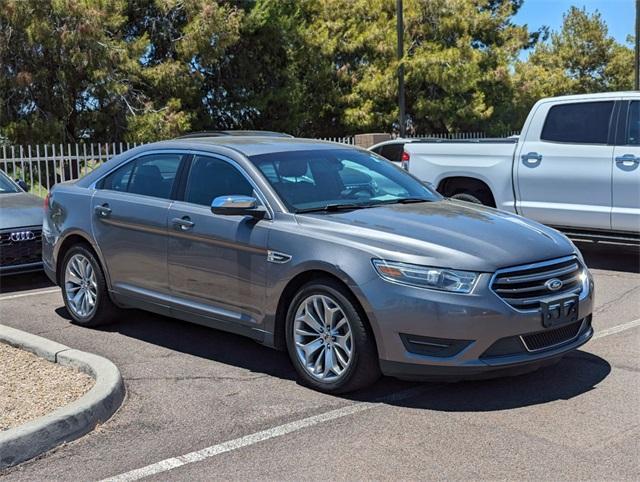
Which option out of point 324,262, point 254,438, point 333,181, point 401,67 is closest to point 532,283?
point 324,262

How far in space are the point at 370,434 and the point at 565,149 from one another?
20.5 feet

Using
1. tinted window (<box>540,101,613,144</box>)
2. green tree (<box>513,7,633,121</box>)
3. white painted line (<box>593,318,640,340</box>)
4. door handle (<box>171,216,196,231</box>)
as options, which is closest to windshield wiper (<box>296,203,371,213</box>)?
door handle (<box>171,216,196,231</box>)

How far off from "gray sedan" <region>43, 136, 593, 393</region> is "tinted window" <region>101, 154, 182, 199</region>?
0.04 feet

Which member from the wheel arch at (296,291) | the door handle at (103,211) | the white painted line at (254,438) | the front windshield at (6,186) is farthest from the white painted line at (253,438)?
the front windshield at (6,186)

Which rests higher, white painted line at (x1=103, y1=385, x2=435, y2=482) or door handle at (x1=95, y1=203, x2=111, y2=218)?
door handle at (x1=95, y1=203, x2=111, y2=218)

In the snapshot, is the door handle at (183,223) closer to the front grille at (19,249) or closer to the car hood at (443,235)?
the car hood at (443,235)

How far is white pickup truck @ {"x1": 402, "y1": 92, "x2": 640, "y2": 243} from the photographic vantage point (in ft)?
30.1

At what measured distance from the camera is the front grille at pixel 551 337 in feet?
16.0

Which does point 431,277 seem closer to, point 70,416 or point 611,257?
point 70,416

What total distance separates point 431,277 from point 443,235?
415 mm

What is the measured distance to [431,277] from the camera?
15.7 feet

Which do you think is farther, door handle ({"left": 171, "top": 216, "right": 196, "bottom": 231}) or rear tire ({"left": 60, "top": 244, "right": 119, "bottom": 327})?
rear tire ({"left": 60, "top": 244, "right": 119, "bottom": 327})

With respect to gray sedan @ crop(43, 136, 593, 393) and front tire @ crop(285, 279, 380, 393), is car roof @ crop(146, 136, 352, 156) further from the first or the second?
front tire @ crop(285, 279, 380, 393)

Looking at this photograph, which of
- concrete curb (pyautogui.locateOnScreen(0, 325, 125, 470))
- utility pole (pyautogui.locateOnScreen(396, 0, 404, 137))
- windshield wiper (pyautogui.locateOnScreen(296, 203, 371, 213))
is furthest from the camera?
utility pole (pyautogui.locateOnScreen(396, 0, 404, 137))
